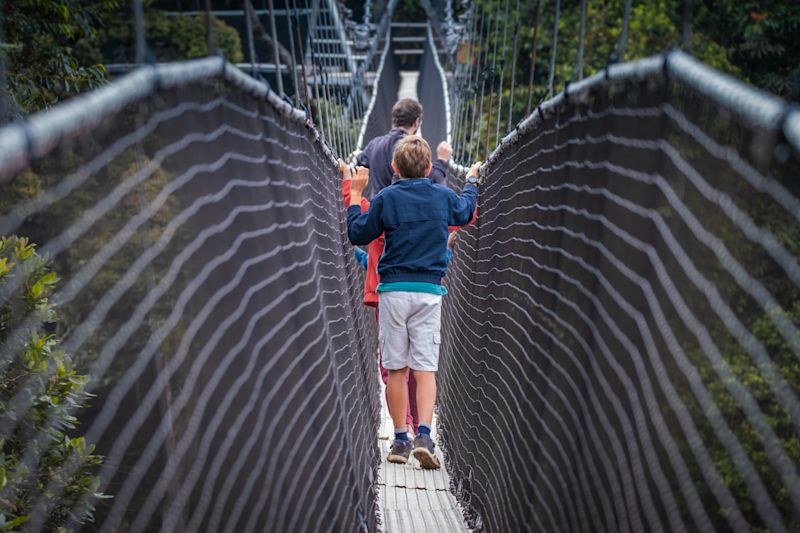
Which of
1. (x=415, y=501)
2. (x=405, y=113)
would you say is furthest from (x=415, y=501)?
(x=405, y=113)

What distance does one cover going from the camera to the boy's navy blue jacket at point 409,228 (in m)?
2.78

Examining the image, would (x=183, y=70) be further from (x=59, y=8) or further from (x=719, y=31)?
(x=719, y=31)

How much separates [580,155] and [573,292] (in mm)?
215

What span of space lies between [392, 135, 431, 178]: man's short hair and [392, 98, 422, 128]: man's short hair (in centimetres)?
67

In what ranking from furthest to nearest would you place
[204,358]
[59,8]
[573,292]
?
[59,8], [573,292], [204,358]

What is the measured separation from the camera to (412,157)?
9.21 feet

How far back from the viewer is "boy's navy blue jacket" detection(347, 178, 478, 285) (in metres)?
2.78

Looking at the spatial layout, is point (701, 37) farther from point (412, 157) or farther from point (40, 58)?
point (412, 157)

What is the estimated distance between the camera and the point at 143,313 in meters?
1.02

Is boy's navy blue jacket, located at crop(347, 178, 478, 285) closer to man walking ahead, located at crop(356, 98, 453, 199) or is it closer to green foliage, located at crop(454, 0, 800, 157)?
man walking ahead, located at crop(356, 98, 453, 199)

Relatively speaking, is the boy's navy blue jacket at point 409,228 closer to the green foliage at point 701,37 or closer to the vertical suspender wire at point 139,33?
the vertical suspender wire at point 139,33

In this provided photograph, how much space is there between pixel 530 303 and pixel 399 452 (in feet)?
3.26

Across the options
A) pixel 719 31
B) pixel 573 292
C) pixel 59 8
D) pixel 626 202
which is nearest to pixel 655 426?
pixel 626 202

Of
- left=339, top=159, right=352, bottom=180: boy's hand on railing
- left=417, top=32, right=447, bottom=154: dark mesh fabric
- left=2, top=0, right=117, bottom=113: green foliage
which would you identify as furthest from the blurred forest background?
left=339, top=159, right=352, bottom=180: boy's hand on railing
